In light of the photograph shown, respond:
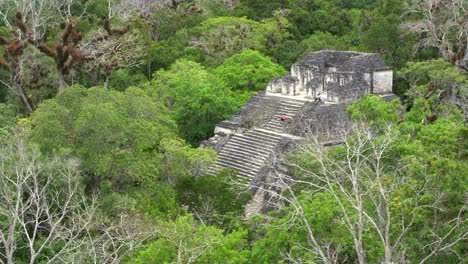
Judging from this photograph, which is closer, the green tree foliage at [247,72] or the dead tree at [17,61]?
the dead tree at [17,61]

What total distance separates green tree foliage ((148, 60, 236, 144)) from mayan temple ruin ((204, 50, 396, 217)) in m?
1.24

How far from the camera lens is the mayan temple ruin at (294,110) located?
2316 cm

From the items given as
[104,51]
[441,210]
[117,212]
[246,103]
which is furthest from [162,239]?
[104,51]

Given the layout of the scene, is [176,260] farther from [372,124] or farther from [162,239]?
[372,124]

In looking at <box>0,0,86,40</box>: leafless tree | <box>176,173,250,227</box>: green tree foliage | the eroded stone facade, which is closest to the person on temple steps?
the eroded stone facade

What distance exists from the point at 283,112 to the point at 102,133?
8629 mm

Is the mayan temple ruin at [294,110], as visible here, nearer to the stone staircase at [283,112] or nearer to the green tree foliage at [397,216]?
the stone staircase at [283,112]

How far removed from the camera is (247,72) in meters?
29.1

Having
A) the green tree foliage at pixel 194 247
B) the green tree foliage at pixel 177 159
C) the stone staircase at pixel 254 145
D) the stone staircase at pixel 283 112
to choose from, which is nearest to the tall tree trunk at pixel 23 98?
the stone staircase at pixel 254 145

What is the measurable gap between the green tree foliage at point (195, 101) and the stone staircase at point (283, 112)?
9.14 ft

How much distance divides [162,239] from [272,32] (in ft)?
72.8

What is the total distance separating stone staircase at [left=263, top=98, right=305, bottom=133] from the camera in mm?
24578

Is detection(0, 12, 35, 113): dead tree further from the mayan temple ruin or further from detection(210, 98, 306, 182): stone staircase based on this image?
detection(210, 98, 306, 182): stone staircase

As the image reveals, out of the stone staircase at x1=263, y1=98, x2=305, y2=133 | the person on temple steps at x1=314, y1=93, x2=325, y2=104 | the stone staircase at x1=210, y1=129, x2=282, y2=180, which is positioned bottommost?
the stone staircase at x1=210, y1=129, x2=282, y2=180
